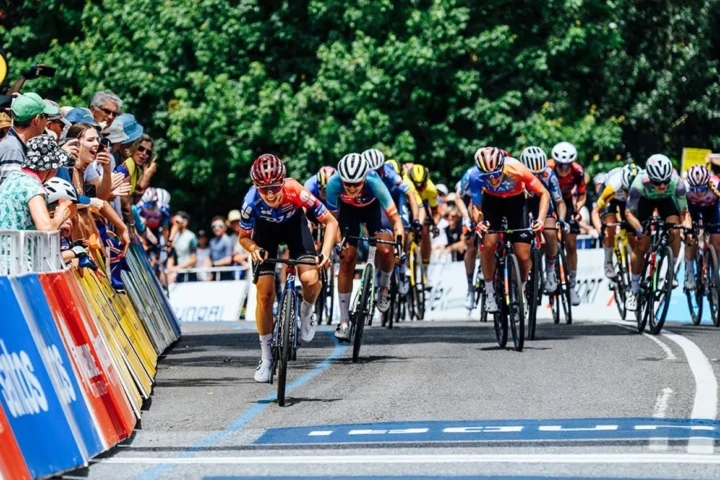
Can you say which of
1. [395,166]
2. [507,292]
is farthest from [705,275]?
[507,292]

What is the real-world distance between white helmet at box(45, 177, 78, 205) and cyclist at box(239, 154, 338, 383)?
163cm

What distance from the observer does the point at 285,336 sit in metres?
11.5

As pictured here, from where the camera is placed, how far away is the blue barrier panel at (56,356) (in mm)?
8469

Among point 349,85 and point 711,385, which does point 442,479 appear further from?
point 349,85

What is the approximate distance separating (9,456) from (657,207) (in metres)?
11.7

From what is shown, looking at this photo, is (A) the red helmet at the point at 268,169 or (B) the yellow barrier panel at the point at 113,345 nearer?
(B) the yellow barrier panel at the point at 113,345

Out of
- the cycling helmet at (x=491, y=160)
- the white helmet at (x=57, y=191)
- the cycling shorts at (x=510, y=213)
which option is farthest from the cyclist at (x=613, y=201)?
the white helmet at (x=57, y=191)

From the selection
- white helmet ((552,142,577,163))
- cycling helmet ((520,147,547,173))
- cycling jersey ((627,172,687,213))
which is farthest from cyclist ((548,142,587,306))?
cycling jersey ((627,172,687,213))

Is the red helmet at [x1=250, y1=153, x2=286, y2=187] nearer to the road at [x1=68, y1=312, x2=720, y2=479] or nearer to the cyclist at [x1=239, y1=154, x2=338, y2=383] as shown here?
the cyclist at [x1=239, y1=154, x2=338, y2=383]

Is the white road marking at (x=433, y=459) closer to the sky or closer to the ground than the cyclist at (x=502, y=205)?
closer to the ground

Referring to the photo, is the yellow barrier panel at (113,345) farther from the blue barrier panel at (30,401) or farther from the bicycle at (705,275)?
the bicycle at (705,275)

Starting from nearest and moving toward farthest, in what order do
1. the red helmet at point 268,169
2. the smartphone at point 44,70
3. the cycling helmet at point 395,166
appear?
the red helmet at point 268,169 → the smartphone at point 44,70 → the cycling helmet at point 395,166

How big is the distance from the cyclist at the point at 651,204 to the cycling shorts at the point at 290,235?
582 cm

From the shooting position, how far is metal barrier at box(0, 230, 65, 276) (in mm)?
8641
